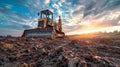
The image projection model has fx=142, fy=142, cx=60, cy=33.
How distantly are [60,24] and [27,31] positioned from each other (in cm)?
1058

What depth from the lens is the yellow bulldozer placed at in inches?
768

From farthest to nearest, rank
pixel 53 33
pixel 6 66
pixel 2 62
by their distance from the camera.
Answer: pixel 53 33
pixel 2 62
pixel 6 66

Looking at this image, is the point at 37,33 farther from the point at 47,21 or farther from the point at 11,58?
the point at 11,58

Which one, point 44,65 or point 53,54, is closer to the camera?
point 44,65

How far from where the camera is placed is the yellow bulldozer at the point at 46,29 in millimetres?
19500

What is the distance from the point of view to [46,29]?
1947cm

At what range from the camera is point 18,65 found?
6395mm

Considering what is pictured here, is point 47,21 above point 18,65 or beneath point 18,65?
above

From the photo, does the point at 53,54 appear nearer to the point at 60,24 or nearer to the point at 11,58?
the point at 11,58

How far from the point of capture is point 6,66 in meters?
6.57

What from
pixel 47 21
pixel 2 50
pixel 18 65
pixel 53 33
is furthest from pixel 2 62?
pixel 47 21

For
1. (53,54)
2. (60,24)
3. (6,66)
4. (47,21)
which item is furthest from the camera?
(60,24)

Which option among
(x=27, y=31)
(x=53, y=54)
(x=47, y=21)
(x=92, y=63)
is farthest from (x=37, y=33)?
(x=92, y=63)

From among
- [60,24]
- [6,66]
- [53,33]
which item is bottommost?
[6,66]
